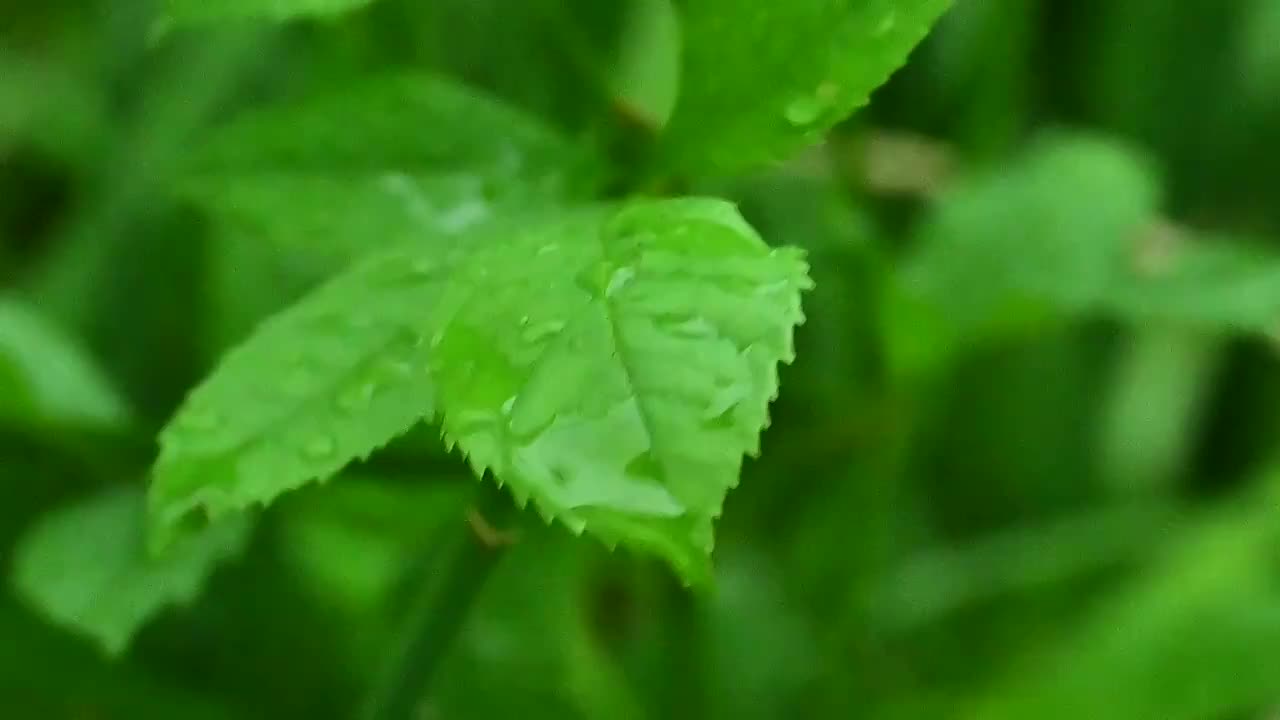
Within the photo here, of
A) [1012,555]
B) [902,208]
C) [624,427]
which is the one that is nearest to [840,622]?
[1012,555]

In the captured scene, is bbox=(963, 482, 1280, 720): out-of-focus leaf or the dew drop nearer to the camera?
the dew drop

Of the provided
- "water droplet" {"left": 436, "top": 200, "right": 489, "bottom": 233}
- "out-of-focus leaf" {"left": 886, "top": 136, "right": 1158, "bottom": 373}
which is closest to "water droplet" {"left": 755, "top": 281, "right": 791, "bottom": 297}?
"water droplet" {"left": 436, "top": 200, "right": 489, "bottom": 233}

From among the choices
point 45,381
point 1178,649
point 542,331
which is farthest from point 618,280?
point 1178,649

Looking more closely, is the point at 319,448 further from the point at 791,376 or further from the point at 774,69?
the point at 791,376

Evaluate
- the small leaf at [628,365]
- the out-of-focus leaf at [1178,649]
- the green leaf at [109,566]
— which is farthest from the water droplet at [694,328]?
the out-of-focus leaf at [1178,649]

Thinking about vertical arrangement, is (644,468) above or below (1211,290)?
below

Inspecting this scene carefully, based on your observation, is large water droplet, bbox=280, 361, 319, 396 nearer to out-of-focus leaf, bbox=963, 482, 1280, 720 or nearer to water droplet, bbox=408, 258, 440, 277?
water droplet, bbox=408, 258, 440, 277
